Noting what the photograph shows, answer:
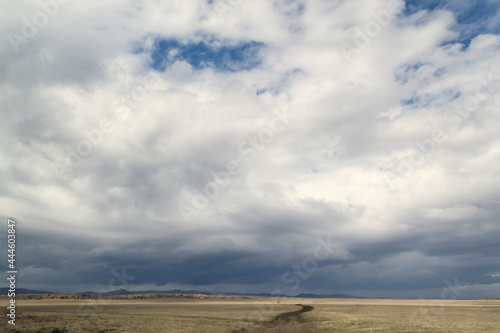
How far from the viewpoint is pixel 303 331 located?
52219mm

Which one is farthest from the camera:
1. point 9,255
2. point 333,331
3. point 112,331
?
point 333,331

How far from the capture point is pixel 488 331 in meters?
49.2

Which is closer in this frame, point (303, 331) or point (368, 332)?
point (368, 332)

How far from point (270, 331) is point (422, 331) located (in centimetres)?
2171

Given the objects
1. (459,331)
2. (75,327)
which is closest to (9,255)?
(75,327)

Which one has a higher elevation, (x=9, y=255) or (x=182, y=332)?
(x=9, y=255)

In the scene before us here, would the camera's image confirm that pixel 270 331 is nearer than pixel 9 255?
No

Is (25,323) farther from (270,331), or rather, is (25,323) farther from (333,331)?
(333,331)

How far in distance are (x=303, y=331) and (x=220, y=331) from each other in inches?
492

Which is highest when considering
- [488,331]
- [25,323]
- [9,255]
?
[9,255]

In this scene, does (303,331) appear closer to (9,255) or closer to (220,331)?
(220,331)

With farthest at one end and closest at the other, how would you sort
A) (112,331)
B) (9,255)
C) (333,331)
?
(333,331) < (112,331) < (9,255)

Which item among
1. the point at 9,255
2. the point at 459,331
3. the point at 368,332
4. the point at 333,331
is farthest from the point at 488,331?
the point at 9,255

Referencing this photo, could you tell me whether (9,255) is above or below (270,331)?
above
